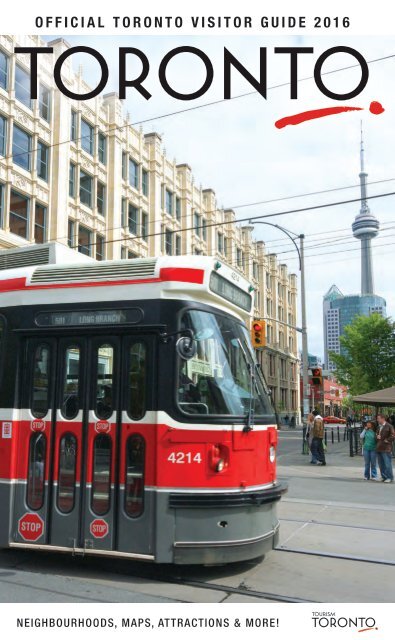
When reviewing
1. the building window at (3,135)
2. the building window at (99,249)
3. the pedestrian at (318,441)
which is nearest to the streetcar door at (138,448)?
the pedestrian at (318,441)

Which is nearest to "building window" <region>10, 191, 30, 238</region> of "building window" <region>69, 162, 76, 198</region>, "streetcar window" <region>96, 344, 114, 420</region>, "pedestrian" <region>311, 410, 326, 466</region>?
"building window" <region>69, 162, 76, 198</region>

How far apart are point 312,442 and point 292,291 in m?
60.3

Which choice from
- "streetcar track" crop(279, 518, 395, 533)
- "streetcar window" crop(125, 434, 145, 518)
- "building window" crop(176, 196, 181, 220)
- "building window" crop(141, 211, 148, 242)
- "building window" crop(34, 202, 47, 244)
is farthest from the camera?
"building window" crop(176, 196, 181, 220)

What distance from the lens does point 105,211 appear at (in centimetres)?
3669

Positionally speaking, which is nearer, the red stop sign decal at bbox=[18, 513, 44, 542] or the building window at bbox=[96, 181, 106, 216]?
the red stop sign decal at bbox=[18, 513, 44, 542]

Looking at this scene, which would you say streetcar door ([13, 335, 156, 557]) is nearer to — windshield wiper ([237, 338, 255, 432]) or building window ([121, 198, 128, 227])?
windshield wiper ([237, 338, 255, 432])

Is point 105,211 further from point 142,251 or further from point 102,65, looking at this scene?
point 102,65

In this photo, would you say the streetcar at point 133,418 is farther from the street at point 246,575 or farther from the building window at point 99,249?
the building window at point 99,249

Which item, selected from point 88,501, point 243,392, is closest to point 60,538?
point 88,501

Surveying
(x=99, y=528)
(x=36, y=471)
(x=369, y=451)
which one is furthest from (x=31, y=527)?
(x=369, y=451)

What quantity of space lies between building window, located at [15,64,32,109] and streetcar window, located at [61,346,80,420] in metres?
26.2

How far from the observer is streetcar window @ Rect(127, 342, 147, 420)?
5695 mm

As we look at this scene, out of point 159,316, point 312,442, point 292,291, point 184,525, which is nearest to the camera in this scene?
point 184,525

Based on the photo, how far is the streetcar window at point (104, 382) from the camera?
5.83 metres
